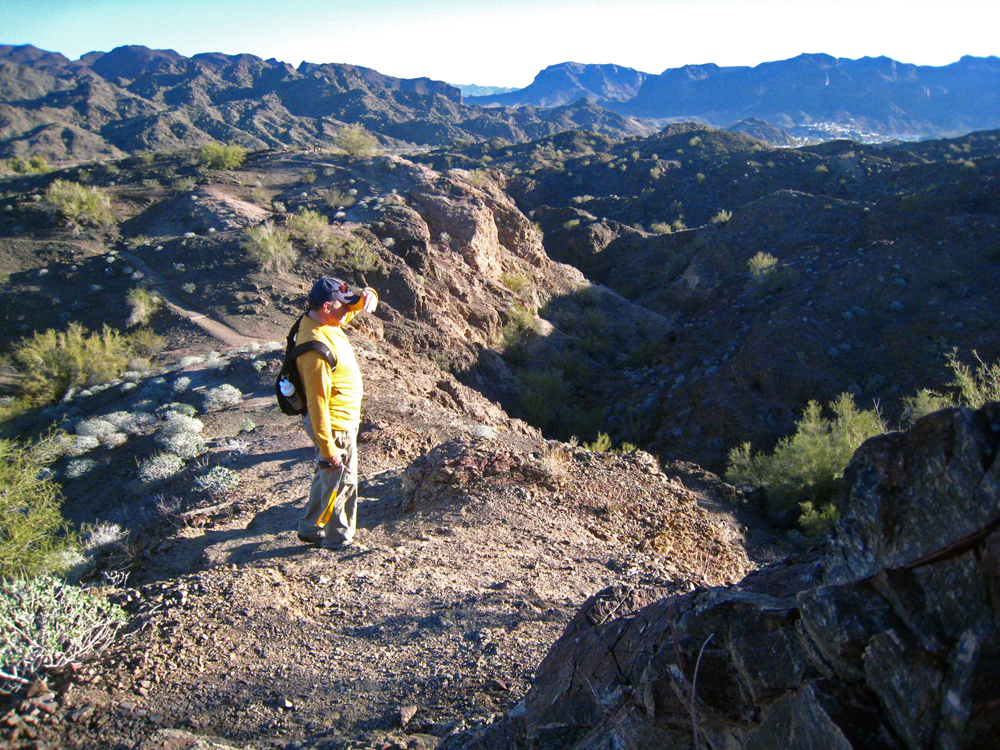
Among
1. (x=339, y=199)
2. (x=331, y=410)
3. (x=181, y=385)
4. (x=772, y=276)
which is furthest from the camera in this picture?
(x=772, y=276)

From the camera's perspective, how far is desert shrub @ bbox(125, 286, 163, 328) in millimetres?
10656

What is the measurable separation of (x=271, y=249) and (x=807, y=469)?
1037 centimetres

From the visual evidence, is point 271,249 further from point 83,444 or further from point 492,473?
point 492,473

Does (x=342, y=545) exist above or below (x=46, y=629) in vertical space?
below

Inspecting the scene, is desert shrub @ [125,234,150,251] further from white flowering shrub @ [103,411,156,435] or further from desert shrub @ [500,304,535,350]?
desert shrub @ [500,304,535,350]

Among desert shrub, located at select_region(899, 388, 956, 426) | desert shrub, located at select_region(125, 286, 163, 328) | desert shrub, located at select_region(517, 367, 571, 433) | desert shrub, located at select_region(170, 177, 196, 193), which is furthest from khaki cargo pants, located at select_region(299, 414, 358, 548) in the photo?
desert shrub, located at select_region(170, 177, 196, 193)

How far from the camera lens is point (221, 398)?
24.7 ft

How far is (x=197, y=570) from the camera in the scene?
423 cm

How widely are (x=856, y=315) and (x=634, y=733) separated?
45.0 ft

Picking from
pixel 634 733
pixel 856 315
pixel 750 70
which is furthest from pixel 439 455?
pixel 750 70

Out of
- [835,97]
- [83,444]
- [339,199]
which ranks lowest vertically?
[83,444]

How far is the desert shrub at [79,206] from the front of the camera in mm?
14633

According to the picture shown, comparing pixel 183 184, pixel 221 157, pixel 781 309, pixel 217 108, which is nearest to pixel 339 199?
pixel 183 184

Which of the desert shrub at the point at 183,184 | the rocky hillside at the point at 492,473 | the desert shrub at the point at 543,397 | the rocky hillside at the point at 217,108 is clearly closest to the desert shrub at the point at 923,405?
the rocky hillside at the point at 492,473
